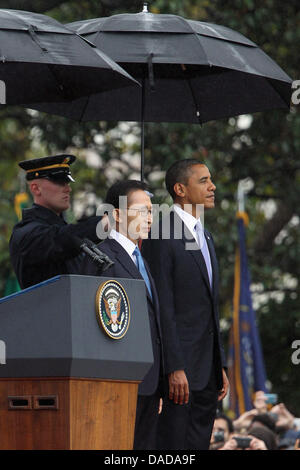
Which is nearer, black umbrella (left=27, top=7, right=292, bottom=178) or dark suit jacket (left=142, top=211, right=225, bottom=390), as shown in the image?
dark suit jacket (left=142, top=211, right=225, bottom=390)

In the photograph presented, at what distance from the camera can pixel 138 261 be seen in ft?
17.7

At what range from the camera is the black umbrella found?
5.79m

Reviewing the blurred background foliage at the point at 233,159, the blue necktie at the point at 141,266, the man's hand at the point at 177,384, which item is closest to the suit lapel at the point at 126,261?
the blue necktie at the point at 141,266

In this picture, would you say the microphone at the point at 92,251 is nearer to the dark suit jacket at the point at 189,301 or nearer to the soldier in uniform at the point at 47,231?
the soldier in uniform at the point at 47,231

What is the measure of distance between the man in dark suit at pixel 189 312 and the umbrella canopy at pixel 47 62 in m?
0.73

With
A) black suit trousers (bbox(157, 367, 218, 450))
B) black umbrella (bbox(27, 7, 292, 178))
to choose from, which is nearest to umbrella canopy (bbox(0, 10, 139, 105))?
black umbrella (bbox(27, 7, 292, 178))

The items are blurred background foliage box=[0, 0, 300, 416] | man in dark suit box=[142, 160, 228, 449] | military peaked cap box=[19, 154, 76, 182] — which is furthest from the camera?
blurred background foliage box=[0, 0, 300, 416]

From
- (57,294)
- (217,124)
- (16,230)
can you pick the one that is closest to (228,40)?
(16,230)

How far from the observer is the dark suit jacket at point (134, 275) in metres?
5.14

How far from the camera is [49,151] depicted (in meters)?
11.9

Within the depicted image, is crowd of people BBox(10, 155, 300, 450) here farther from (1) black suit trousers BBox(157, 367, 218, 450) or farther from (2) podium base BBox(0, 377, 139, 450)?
(2) podium base BBox(0, 377, 139, 450)

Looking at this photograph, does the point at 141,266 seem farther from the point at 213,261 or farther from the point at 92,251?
the point at 92,251

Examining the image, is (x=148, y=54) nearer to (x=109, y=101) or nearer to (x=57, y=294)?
(x=109, y=101)

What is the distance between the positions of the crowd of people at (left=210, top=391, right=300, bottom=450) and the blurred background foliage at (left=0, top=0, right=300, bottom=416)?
300 cm
